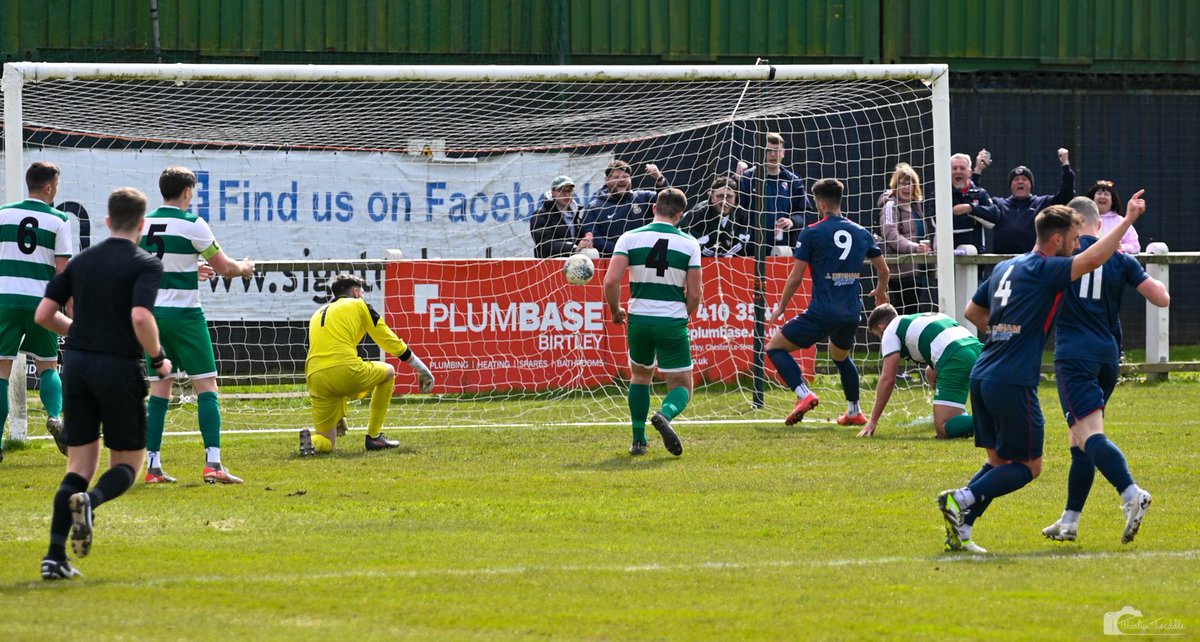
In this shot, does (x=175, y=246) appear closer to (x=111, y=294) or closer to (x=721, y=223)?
(x=111, y=294)

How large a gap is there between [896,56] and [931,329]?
37.0 ft

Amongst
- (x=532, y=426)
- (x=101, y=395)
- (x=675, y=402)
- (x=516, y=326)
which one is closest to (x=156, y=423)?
(x=101, y=395)

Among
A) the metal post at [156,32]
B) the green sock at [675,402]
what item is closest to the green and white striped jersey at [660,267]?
the green sock at [675,402]

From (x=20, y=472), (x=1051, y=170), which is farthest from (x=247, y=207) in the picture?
(x=1051, y=170)

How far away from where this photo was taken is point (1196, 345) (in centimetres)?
2173

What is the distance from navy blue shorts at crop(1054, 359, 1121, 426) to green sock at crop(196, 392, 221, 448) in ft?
17.5

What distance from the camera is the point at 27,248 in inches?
419

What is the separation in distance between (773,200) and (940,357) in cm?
396

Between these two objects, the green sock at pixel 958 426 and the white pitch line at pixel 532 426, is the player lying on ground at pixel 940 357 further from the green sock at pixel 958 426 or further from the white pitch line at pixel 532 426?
the white pitch line at pixel 532 426

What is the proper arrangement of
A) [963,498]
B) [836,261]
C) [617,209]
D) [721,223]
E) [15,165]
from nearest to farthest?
[963,498] < [15,165] < [836,261] < [721,223] < [617,209]

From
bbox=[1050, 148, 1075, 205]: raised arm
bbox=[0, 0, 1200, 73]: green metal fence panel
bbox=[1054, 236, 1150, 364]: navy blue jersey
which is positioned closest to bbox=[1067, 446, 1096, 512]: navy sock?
bbox=[1054, 236, 1150, 364]: navy blue jersey

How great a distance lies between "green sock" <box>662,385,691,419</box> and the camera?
11.2m

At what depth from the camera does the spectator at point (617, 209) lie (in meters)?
15.8

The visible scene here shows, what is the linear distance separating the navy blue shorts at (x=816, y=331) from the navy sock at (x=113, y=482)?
7.26 m
